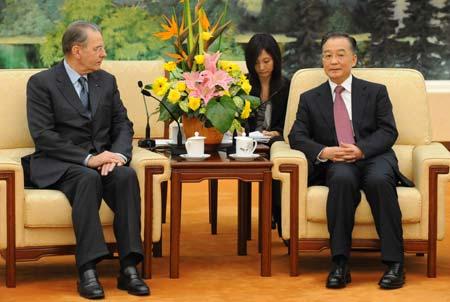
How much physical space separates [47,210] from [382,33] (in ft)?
19.3

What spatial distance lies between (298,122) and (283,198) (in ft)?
1.79

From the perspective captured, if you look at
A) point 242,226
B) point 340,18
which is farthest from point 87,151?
point 340,18

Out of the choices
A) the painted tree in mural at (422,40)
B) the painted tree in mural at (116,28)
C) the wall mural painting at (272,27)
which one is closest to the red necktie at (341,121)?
the wall mural painting at (272,27)

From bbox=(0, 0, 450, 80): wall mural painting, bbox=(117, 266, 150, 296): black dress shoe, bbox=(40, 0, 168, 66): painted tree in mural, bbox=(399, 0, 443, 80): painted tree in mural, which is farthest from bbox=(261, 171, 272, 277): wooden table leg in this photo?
bbox=(399, 0, 443, 80): painted tree in mural

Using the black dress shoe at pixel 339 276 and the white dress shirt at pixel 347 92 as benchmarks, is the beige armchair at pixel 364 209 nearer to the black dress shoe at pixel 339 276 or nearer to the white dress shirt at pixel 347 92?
the black dress shoe at pixel 339 276

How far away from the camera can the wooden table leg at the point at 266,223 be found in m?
5.99

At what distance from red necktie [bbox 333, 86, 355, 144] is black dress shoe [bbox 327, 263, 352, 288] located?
760mm

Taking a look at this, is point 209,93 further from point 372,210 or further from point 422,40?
point 422,40

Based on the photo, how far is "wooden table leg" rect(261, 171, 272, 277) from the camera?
599cm

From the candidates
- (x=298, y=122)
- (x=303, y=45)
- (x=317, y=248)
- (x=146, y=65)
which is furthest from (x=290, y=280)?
(x=303, y=45)

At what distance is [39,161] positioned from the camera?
19.5ft

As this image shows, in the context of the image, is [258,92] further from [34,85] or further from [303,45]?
[303,45]

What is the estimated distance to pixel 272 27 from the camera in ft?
35.1

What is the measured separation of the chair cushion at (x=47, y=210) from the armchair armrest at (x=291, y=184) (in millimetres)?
1073
